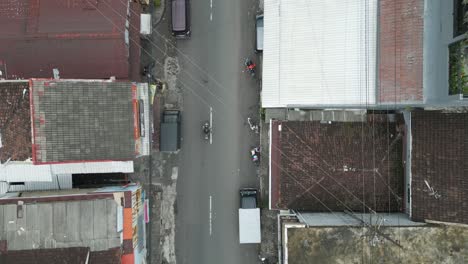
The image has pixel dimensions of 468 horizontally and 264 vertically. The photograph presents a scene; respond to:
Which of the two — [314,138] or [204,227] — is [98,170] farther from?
[314,138]

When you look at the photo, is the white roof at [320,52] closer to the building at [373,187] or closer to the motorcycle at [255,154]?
the building at [373,187]

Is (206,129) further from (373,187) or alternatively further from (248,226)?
(373,187)

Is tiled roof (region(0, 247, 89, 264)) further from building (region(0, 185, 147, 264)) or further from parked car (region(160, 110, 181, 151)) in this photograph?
parked car (region(160, 110, 181, 151))

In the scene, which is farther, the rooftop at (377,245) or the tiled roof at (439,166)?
the rooftop at (377,245)

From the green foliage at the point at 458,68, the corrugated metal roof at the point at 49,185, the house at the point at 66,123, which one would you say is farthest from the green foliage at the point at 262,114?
the corrugated metal roof at the point at 49,185

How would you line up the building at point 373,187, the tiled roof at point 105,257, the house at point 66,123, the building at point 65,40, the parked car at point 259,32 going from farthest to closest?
the parked car at point 259,32 < the building at point 65,40 < the tiled roof at point 105,257 < the building at point 373,187 < the house at point 66,123

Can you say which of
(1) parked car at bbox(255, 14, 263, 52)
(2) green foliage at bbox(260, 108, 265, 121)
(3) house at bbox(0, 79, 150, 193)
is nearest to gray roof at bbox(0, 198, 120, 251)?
(3) house at bbox(0, 79, 150, 193)

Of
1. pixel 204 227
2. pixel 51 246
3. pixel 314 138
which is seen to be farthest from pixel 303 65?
pixel 51 246

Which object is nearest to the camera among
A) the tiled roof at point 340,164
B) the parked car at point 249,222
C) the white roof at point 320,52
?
the white roof at point 320,52
